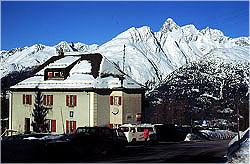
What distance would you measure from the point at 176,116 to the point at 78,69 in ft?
182

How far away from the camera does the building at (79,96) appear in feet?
127

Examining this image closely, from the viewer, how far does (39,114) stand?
136ft

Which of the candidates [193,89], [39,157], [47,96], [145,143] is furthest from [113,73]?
[193,89]

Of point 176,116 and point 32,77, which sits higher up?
point 32,77

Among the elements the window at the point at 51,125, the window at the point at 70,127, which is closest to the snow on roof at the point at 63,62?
the window at the point at 51,125

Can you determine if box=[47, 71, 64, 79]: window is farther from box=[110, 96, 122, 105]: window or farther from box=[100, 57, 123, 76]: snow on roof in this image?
box=[110, 96, 122, 105]: window

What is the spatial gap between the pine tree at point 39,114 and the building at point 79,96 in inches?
19.7

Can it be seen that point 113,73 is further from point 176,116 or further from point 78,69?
point 176,116

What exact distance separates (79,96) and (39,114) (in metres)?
5.83

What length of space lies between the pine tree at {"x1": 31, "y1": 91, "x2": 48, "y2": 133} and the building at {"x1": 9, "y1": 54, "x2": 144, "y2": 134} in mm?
499

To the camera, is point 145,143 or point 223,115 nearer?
point 145,143

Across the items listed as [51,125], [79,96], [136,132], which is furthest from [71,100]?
[136,132]

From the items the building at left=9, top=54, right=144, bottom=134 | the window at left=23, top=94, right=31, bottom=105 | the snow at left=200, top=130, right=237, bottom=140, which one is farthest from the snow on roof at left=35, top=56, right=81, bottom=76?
the snow at left=200, top=130, right=237, bottom=140

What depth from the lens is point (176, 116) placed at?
93.4 meters
